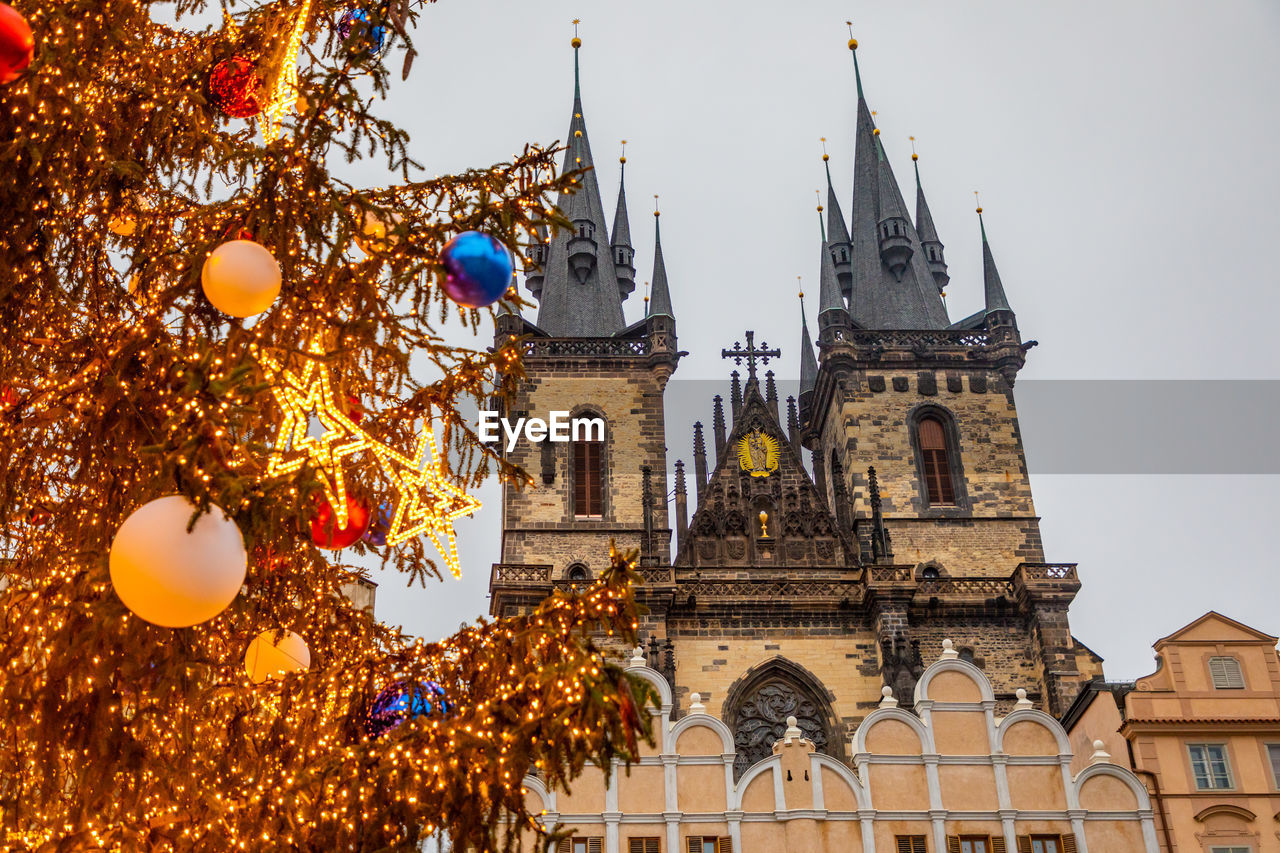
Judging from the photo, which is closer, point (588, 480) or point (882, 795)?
point (882, 795)

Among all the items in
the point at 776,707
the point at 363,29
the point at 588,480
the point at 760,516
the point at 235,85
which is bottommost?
the point at 235,85

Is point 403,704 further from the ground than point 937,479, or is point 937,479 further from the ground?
point 937,479

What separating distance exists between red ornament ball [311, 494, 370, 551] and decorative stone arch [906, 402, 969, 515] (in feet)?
82.9

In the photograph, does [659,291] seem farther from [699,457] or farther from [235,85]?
[235,85]

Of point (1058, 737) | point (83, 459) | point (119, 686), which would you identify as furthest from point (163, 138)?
point (1058, 737)

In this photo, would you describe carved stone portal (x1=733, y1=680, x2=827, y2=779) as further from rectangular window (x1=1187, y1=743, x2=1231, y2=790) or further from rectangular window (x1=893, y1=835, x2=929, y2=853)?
rectangular window (x1=893, y1=835, x2=929, y2=853)

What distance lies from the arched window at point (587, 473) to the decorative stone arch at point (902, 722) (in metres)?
17.4

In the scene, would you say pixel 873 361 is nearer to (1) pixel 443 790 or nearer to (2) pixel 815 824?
(2) pixel 815 824


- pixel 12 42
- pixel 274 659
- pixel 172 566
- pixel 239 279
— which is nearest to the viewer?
pixel 172 566

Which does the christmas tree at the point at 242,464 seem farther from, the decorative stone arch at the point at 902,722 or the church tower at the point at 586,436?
the church tower at the point at 586,436

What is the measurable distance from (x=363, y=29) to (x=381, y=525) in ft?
6.92

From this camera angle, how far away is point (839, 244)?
3809cm

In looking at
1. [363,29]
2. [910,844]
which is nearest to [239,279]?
[363,29]

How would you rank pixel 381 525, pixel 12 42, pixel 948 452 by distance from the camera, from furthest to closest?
pixel 948 452
pixel 381 525
pixel 12 42
